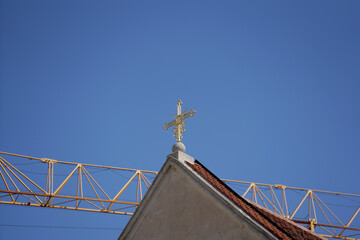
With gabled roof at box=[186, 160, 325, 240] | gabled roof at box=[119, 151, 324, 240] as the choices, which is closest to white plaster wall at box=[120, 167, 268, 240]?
gabled roof at box=[119, 151, 324, 240]

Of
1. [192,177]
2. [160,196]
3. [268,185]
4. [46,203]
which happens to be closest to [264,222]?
[192,177]

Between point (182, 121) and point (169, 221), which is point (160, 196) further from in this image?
point (182, 121)

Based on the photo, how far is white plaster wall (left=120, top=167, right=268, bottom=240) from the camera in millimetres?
12023

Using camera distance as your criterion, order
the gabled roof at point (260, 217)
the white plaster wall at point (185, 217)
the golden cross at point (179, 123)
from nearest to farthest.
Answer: the gabled roof at point (260, 217) → the white plaster wall at point (185, 217) → the golden cross at point (179, 123)

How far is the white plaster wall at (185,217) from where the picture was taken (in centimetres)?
1202

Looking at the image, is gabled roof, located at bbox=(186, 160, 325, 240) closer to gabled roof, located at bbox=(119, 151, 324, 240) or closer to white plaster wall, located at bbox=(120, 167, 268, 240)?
gabled roof, located at bbox=(119, 151, 324, 240)

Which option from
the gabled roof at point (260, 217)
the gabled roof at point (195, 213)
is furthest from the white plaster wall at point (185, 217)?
the gabled roof at point (260, 217)

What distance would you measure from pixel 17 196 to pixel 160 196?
101ft

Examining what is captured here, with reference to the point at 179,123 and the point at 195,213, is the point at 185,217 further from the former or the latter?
the point at 179,123

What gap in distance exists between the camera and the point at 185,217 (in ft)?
42.9

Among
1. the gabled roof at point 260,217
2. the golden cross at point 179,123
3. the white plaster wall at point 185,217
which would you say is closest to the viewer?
the gabled roof at point 260,217

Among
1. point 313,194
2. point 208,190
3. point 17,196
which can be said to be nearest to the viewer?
point 208,190

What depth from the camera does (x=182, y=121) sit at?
47.9 feet

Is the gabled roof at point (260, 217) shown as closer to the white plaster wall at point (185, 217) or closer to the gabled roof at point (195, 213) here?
the gabled roof at point (195, 213)
